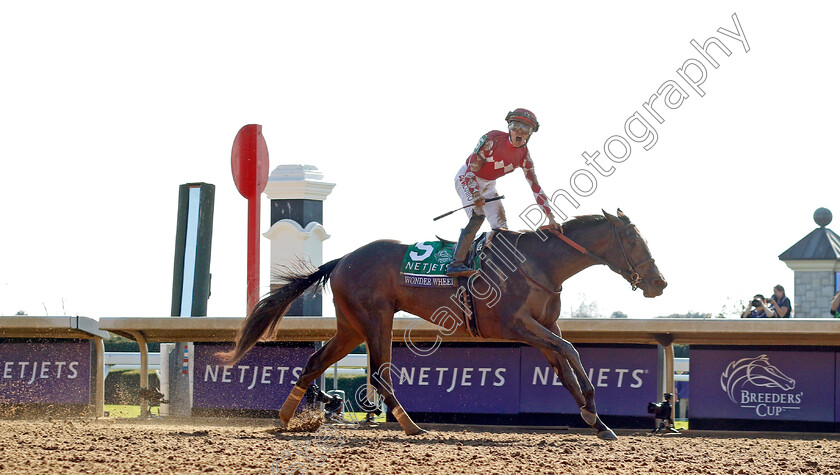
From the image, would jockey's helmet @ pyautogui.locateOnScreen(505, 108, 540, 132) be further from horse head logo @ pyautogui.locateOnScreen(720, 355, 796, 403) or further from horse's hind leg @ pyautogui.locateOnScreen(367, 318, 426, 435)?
horse head logo @ pyautogui.locateOnScreen(720, 355, 796, 403)

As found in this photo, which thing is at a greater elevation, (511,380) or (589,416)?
(511,380)

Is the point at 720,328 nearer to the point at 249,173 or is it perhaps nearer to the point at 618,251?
the point at 618,251

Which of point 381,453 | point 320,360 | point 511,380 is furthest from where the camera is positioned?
point 511,380

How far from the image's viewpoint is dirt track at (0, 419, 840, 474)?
18.9 feet

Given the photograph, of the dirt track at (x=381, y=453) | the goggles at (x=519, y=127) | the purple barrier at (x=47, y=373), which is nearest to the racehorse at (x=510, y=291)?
the dirt track at (x=381, y=453)

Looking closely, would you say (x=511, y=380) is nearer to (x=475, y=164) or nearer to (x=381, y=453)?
(x=475, y=164)

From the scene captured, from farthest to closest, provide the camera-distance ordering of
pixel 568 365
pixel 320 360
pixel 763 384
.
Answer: pixel 763 384 < pixel 320 360 < pixel 568 365

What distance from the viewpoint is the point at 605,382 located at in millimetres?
10188

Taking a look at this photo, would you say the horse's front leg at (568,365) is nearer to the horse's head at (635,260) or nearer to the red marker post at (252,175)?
the horse's head at (635,260)

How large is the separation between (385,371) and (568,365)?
58.9 inches

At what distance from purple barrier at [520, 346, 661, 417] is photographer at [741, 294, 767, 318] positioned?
2.26m

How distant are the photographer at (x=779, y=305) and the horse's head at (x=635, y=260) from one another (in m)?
3.99

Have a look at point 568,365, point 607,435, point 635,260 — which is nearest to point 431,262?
point 568,365

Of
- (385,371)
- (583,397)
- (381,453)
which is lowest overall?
(381,453)
